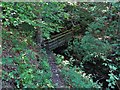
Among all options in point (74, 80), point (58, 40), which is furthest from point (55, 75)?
point (58, 40)

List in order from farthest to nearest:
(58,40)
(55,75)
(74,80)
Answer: (58,40) → (55,75) → (74,80)

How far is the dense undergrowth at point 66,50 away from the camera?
4.30 m

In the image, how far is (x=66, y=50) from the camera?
7508mm

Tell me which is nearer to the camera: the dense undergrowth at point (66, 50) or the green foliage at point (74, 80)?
the dense undergrowth at point (66, 50)

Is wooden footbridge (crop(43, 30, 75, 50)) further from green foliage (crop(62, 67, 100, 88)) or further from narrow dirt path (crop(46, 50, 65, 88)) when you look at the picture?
green foliage (crop(62, 67, 100, 88))

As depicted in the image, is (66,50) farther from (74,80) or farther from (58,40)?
(74,80)

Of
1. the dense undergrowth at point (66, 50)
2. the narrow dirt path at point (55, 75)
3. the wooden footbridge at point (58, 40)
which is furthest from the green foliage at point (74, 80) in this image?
the wooden footbridge at point (58, 40)

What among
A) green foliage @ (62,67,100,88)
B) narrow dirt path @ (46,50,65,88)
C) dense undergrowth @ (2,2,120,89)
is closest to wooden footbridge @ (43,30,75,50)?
dense undergrowth @ (2,2,120,89)

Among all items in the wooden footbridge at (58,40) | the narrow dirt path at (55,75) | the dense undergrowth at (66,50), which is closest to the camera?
the dense undergrowth at (66,50)

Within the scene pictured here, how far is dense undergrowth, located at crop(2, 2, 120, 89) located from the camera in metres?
4.30

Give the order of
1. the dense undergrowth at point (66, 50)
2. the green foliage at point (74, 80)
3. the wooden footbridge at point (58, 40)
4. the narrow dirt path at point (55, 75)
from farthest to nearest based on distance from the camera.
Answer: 1. the wooden footbridge at point (58, 40)
2. the green foliage at point (74, 80)
3. the narrow dirt path at point (55, 75)
4. the dense undergrowth at point (66, 50)

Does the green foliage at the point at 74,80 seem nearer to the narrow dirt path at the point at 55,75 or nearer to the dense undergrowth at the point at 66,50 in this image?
the dense undergrowth at the point at 66,50

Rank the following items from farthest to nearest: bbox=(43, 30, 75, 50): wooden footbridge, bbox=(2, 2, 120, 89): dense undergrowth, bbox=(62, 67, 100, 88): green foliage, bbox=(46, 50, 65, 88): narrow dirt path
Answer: bbox=(43, 30, 75, 50): wooden footbridge
bbox=(62, 67, 100, 88): green foliage
bbox=(46, 50, 65, 88): narrow dirt path
bbox=(2, 2, 120, 89): dense undergrowth

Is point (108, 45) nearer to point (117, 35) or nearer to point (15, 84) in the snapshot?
point (117, 35)
